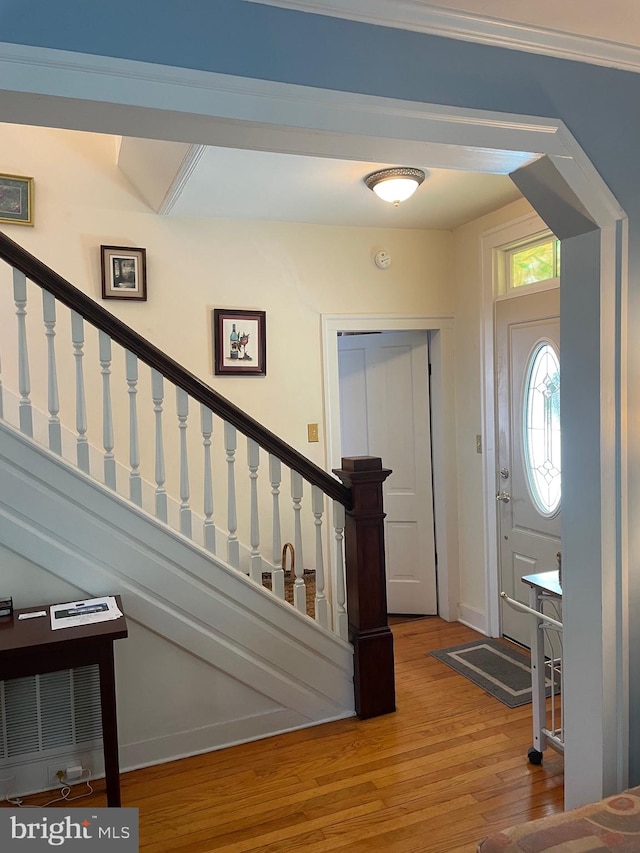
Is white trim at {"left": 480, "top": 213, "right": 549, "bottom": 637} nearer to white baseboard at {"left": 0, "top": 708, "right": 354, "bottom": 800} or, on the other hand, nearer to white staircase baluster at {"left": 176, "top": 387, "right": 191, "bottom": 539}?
white baseboard at {"left": 0, "top": 708, "right": 354, "bottom": 800}

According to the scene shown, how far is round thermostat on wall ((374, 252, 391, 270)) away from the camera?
387 centimetres

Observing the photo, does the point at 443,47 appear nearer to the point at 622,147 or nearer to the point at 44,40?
the point at 622,147

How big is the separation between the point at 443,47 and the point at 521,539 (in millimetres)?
2687

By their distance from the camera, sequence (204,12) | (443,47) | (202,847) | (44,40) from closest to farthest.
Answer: (44,40) < (204,12) < (443,47) < (202,847)

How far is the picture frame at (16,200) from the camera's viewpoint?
3.18 m

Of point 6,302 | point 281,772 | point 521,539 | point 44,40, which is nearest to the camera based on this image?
point 44,40

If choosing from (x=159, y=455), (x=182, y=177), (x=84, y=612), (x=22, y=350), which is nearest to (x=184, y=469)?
(x=159, y=455)

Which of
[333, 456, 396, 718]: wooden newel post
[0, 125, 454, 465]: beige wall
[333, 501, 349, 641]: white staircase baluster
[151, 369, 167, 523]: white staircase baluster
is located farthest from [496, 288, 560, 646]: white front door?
[151, 369, 167, 523]: white staircase baluster

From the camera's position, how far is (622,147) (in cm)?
181

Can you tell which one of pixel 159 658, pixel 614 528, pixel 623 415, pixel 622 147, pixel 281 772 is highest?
pixel 622 147

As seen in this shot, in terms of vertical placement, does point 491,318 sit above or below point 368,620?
above

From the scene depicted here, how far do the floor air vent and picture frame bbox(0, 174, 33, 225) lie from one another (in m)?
2.28

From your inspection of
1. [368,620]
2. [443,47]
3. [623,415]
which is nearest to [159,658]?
[368,620]

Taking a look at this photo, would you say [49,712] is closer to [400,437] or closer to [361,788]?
[361,788]
